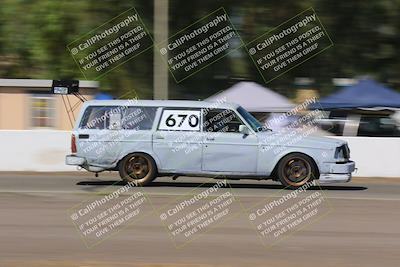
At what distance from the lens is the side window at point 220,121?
1429 centimetres

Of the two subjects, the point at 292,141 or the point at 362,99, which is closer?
the point at 292,141

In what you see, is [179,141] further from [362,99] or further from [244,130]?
[362,99]

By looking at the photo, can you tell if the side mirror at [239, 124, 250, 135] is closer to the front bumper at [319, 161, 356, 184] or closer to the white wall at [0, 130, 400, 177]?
the front bumper at [319, 161, 356, 184]

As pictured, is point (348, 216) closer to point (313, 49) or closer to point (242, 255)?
point (242, 255)

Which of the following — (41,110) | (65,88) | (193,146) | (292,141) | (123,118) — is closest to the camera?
(292,141)

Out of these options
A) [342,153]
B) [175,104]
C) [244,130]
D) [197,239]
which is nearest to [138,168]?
[175,104]

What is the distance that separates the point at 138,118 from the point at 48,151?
4.55 m

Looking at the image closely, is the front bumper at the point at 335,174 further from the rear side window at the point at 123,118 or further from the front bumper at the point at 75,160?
the front bumper at the point at 75,160

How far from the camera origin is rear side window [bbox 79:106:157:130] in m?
14.5

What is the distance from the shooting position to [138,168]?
14.5 m

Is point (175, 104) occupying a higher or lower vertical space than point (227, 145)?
higher

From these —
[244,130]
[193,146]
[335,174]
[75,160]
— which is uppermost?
[244,130]

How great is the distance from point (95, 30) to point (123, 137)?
1193cm

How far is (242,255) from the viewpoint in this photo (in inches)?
310
